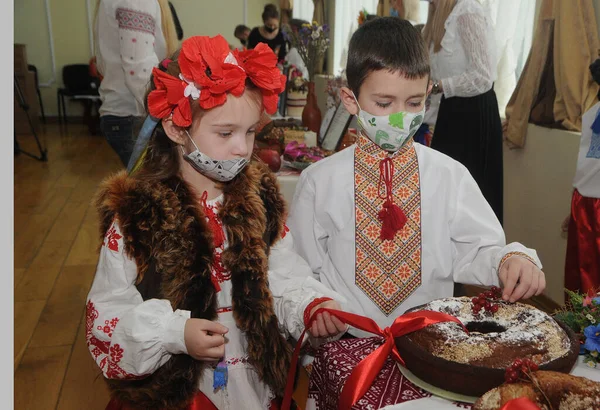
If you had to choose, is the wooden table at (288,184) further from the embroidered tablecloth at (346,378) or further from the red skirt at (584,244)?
the embroidered tablecloth at (346,378)

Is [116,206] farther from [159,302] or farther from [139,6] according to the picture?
[139,6]

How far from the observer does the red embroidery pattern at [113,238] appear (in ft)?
3.87

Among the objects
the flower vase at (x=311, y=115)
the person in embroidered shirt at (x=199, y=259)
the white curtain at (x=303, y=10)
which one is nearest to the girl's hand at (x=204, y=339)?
the person in embroidered shirt at (x=199, y=259)

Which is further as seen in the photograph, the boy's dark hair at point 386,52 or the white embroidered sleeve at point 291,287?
the boy's dark hair at point 386,52

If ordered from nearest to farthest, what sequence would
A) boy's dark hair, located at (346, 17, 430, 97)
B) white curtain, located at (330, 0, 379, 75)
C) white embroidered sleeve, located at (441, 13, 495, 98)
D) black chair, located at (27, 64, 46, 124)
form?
1. boy's dark hair, located at (346, 17, 430, 97)
2. white embroidered sleeve, located at (441, 13, 495, 98)
3. white curtain, located at (330, 0, 379, 75)
4. black chair, located at (27, 64, 46, 124)

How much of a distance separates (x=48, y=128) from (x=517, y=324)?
10478 mm

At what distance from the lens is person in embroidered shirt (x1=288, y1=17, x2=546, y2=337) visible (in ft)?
4.63

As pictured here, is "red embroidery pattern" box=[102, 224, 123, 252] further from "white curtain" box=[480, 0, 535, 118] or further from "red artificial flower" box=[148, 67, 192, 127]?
"white curtain" box=[480, 0, 535, 118]

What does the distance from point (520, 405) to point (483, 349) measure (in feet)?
0.52

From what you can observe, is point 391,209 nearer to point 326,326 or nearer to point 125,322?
point 326,326

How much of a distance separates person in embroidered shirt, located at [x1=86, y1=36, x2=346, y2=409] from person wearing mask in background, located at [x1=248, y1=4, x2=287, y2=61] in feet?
19.3

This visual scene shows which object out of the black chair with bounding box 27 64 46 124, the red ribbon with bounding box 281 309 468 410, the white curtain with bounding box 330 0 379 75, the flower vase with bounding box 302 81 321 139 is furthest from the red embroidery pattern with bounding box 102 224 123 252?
the black chair with bounding box 27 64 46 124

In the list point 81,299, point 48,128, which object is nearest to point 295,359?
point 81,299

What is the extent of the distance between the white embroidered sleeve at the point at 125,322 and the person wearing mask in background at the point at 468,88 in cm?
235
